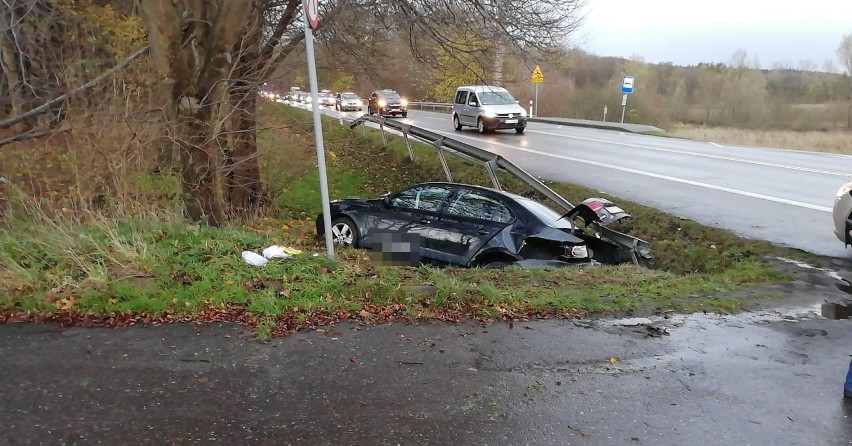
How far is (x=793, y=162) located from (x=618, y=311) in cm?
1569

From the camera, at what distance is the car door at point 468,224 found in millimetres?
8172

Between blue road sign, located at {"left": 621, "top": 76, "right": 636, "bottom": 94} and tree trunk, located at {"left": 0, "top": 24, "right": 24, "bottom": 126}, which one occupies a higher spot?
blue road sign, located at {"left": 621, "top": 76, "right": 636, "bottom": 94}

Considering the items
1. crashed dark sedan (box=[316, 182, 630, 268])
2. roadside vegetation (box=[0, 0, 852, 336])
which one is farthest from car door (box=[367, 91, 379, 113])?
crashed dark sedan (box=[316, 182, 630, 268])

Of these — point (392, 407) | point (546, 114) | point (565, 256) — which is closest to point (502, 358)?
point (392, 407)

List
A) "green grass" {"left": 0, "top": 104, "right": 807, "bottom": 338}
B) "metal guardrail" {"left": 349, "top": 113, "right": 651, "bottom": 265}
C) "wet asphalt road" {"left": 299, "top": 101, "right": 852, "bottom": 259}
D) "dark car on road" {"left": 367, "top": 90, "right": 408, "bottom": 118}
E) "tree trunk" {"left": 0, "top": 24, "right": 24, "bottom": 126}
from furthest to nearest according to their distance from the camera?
"dark car on road" {"left": 367, "top": 90, "right": 408, "bottom": 118}, "tree trunk" {"left": 0, "top": 24, "right": 24, "bottom": 126}, "wet asphalt road" {"left": 299, "top": 101, "right": 852, "bottom": 259}, "metal guardrail" {"left": 349, "top": 113, "right": 651, "bottom": 265}, "green grass" {"left": 0, "top": 104, "right": 807, "bottom": 338}

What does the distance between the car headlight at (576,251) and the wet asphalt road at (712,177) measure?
135 inches

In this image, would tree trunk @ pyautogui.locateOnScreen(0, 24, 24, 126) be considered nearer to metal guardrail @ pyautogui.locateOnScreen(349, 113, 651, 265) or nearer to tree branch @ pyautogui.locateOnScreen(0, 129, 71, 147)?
tree branch @ pyautogui.locateOnScreen(0, 129, 71, 147)

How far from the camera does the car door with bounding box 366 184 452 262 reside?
840cm

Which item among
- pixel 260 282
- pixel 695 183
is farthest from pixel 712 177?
pixel 260 282

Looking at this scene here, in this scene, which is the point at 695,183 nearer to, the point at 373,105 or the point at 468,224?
the point at 468,224

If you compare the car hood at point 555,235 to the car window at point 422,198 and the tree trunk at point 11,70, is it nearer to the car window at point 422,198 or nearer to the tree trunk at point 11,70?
the car window at point 422,198

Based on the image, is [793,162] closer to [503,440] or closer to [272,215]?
[272,215]

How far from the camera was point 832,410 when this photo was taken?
→ 402 centimetres

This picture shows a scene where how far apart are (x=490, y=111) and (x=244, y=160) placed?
17.2 metres
